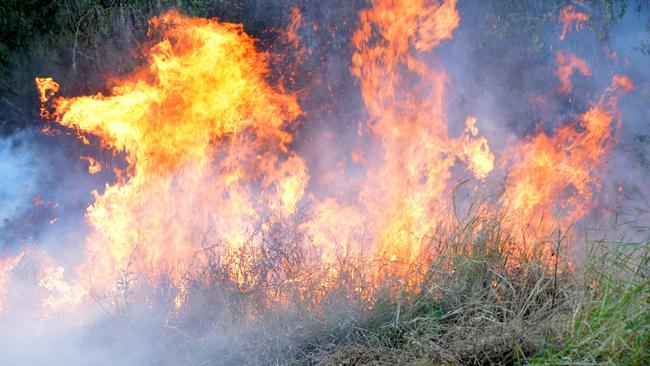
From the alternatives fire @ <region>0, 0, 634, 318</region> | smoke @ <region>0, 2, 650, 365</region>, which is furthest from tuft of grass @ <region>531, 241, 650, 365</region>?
smoke @ <region>0, 2, 650, 365</region>

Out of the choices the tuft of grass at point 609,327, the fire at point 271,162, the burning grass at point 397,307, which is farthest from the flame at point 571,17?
the tuft of grass at point 609,327

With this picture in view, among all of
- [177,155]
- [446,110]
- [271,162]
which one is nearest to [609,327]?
[177,155]

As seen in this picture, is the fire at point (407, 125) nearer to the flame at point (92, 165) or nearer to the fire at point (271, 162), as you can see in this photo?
the fire at point (271, 162)

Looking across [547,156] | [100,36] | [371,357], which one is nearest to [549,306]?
→ [371,357]

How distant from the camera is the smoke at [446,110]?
5.89 meters

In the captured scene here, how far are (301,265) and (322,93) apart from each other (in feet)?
9.92

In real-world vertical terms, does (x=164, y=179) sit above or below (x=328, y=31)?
below

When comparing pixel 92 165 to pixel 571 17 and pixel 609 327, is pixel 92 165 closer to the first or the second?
pixel 571 17

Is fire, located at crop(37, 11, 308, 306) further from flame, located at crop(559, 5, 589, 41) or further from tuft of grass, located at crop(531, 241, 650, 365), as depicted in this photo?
flame, located at crop(559, 5, 589, 41)

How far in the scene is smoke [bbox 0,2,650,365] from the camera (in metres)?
5.89

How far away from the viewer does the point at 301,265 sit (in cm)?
420

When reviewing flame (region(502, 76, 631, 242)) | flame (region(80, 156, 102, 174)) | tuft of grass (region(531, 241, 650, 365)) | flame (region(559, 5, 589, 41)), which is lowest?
tuft of grass (region(531, 241, 650, 365))

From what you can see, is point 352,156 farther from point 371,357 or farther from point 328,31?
point 371,357

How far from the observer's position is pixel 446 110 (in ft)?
20.5
